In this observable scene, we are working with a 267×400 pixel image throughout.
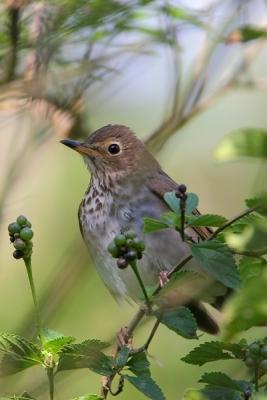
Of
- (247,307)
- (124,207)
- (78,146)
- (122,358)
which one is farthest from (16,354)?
(78,146)

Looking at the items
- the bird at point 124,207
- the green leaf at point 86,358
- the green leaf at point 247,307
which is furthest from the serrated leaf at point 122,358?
the bird at point 124,207

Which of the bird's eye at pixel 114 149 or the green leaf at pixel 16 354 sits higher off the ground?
the bird's eye at pixel 114 149

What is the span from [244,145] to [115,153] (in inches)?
147

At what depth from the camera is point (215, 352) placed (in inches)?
83.0

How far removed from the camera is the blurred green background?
339 centimetres

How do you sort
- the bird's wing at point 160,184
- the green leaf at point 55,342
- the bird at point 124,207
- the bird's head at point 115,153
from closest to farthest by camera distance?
A: the green leaf at point 55,342, the bird at point 124,207, the bird's wing at point 160,184, the bird's head at point 115,153

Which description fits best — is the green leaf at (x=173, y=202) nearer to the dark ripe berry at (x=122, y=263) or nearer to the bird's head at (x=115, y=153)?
the dark ripe berry at (x=122, y=263)

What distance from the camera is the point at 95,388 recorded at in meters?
4.85

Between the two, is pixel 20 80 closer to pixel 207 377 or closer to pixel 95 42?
pixel 95 42

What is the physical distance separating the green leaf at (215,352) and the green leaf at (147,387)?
0.44 ft

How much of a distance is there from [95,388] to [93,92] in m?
1.89

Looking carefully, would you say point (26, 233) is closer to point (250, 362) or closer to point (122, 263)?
point (122, 263)

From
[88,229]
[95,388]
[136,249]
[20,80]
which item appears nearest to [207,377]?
[136,249]

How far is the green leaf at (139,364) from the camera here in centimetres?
214
